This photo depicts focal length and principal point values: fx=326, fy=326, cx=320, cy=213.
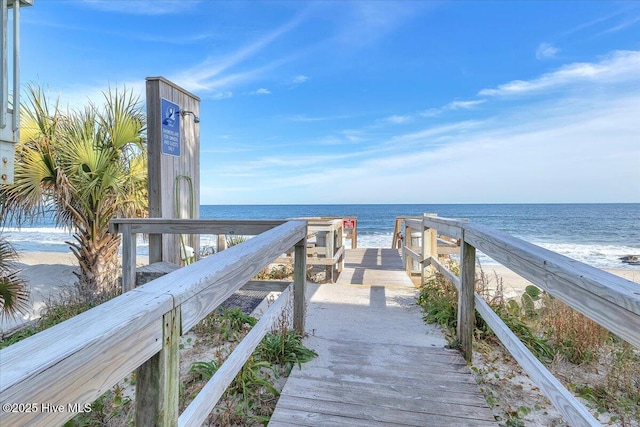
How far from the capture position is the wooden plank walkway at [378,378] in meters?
1.83

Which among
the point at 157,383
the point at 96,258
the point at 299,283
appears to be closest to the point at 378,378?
the point at 299,283

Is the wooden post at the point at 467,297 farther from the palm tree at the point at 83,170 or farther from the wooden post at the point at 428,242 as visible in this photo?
the palm tree at the point at 83,170

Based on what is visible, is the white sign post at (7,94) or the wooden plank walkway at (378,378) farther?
the white sign post at (7,94)

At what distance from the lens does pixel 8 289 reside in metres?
3.24

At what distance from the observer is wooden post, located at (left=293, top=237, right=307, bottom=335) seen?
2689 millimetres

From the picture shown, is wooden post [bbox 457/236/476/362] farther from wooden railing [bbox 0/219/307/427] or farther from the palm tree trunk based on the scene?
the palm tree trunk

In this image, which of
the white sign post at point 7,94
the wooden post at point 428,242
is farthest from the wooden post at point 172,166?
the wooden post at point 428,242

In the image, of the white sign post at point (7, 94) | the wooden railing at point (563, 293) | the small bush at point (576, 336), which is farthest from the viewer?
the white sign post at point (7, 94)

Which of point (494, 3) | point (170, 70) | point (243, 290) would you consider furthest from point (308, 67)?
point (243, 290)

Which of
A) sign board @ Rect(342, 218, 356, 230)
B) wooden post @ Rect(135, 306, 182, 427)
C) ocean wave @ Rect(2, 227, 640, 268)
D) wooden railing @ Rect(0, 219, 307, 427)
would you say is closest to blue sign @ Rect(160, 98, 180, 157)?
wooden railing @ Rect(0, 219, 307, 427)

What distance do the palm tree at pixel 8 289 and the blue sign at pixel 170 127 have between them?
195 cm

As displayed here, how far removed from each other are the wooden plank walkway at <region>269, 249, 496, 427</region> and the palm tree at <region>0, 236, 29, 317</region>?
3.00m

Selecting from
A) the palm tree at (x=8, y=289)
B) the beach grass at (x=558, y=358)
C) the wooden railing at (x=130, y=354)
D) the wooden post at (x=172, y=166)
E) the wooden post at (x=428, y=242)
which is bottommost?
the beach grass at (x=558, y=358)

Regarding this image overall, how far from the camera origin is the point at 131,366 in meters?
0.71
